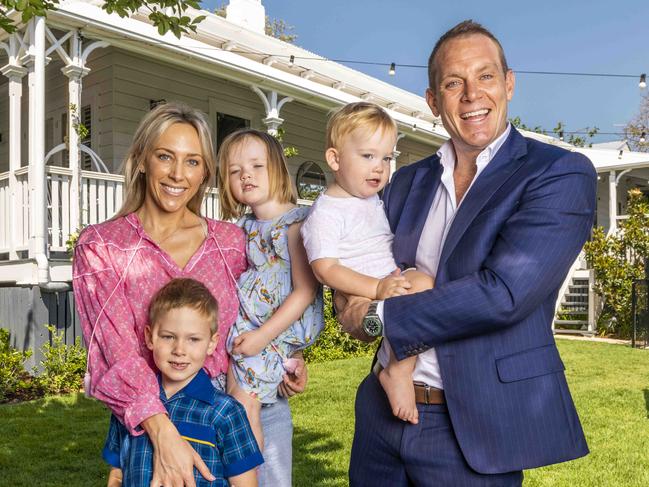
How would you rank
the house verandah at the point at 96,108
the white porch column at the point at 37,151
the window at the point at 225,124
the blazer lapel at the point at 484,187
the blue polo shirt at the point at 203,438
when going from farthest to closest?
the window at the point at 225,124 < the house verandah at the point at 96,108 < the white porch column at the point at 37,151 < the blue polo shirt at the point at 203,438 < the blazer lapel at the point at 484,187

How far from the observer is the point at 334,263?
2.47 meters

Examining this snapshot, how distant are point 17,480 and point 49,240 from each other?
490 cm

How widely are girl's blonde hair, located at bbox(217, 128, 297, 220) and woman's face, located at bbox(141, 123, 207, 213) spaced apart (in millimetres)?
301

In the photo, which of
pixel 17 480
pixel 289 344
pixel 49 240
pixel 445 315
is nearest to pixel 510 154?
pixel 445 315

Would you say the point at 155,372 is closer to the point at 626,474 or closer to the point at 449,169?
the point at 449,169

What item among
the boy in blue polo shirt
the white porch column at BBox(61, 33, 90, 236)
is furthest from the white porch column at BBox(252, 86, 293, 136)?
the boy in blue polo shirt

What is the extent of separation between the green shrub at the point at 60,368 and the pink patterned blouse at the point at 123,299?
678 cm

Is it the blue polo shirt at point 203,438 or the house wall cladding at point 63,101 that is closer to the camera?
the blue polo shirt at point 203,438

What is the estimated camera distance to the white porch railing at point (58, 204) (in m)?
9.37

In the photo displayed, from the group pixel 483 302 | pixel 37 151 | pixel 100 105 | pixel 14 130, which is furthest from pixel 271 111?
pixel 483 302

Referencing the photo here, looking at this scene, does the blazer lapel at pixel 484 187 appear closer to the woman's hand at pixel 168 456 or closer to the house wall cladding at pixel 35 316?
the woman's hand at pixel 168 456

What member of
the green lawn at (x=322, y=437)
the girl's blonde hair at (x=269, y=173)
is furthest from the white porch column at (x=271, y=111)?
the girl's blonde hair at (x=269, y=173)

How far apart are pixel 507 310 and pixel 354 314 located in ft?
1.72

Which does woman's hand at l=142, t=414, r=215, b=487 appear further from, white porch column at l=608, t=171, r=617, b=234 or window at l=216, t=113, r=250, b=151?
white porch column at l=608, t=171, r=617, b=234
